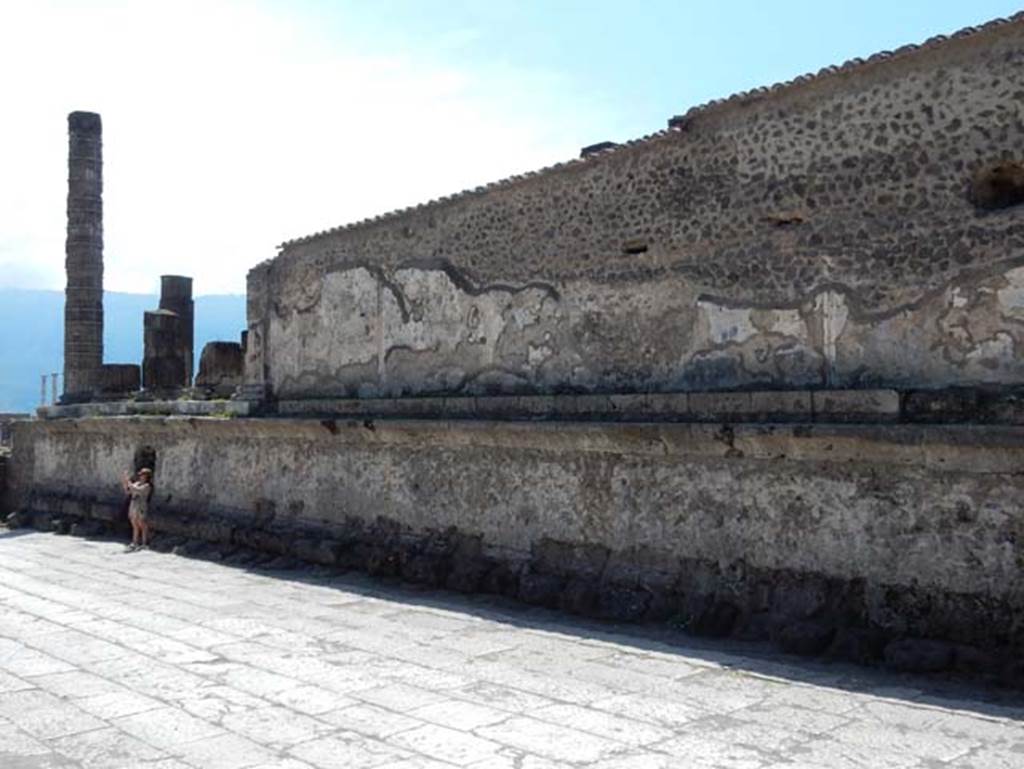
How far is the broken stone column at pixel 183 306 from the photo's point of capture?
17812 millimetres

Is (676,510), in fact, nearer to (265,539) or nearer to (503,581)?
(503,581)

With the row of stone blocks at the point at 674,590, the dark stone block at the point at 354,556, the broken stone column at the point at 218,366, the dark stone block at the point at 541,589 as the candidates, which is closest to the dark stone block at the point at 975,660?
the row of stone blocks at the point at 674,590

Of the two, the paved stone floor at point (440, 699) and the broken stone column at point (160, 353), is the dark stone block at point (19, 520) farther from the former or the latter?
the paved stone floor at point (440, 699)

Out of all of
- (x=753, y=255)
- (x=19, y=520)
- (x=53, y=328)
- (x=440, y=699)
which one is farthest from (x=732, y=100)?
(x=53, y=328)

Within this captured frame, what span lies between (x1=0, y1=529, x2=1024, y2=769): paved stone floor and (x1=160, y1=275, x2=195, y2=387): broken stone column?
10013 mm

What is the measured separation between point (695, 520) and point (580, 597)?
1.14 meters

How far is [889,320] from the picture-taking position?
21.1 ft

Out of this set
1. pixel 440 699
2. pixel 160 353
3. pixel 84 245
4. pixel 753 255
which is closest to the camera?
pixel 440 699

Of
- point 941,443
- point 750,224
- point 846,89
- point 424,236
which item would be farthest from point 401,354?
point 941,443

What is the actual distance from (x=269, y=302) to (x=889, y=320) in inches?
318

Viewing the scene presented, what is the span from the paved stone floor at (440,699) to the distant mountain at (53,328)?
10800 cm

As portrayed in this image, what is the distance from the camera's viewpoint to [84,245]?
18047mm

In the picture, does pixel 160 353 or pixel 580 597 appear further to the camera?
pixel 160 353

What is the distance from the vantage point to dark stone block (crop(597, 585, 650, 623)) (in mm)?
7434
